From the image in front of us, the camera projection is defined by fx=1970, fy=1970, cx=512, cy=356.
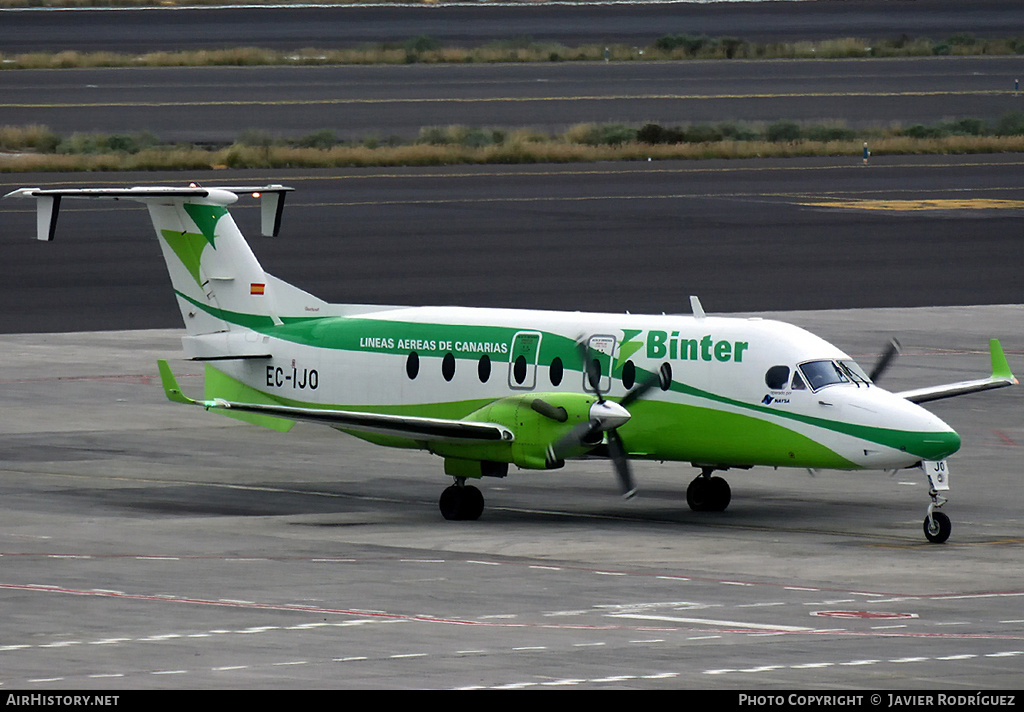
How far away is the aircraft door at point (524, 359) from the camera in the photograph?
30.0 m

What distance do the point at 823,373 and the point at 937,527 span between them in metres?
2.96

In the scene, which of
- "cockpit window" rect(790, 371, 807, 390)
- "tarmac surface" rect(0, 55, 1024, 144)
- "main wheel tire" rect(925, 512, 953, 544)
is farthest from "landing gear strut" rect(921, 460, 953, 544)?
"tarmac surface" rect(0, 55, 1024, 144)

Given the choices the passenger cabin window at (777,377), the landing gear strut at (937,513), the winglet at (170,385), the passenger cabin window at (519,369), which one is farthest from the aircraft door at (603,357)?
the winglet at (170,385)

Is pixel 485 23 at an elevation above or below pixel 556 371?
above

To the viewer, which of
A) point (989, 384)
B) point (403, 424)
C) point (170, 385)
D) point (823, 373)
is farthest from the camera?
point (989, 384)

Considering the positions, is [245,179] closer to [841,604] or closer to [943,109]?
[943,109]

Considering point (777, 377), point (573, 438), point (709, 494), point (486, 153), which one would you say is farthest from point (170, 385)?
point (486, 153)

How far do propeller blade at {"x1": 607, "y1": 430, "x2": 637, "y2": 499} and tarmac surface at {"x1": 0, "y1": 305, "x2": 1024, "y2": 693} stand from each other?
2.46ft

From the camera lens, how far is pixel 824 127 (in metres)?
105

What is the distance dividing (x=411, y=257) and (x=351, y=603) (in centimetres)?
4091

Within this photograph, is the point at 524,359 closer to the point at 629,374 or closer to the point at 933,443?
the point at 629,374

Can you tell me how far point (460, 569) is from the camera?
24844 millimetres

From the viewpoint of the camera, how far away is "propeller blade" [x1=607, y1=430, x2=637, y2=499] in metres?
27.7

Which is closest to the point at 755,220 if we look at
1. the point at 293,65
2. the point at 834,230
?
the point at 834,230
